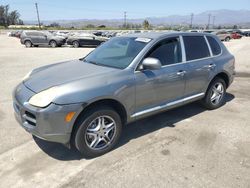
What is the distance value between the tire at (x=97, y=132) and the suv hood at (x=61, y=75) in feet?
1.79

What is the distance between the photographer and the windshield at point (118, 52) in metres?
3.84

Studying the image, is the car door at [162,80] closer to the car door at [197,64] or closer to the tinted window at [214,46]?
the car door at [197,64]

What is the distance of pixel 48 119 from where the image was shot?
116 inches

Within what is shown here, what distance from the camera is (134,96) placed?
3623 millimetres

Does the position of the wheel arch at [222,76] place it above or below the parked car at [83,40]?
above

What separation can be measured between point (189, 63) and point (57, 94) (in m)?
2.56

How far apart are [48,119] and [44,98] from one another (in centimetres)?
27

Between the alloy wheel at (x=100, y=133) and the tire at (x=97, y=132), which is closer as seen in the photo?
the tire at (x=97, y=132)

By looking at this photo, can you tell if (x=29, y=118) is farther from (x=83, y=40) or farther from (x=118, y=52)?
(x=83, y=40)

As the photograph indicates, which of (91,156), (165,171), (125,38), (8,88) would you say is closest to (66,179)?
(91,156)

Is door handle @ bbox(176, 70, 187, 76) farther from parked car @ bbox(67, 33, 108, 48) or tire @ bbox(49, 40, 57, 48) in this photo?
tire @ bbox(49, 40, 57, 48)

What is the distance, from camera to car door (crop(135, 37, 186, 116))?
371 cm

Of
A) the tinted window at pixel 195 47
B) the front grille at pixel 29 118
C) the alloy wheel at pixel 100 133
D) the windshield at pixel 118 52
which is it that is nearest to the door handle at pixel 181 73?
the tinted window at pixel 195 47

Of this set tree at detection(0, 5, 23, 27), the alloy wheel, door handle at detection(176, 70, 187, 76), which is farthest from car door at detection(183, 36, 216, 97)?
tree at detection(0, 5, 23, 27)
